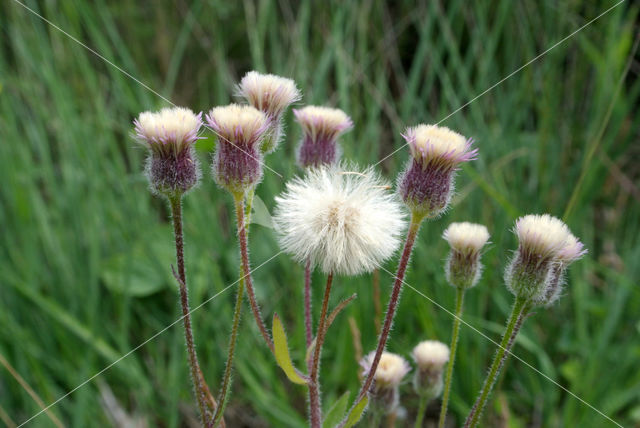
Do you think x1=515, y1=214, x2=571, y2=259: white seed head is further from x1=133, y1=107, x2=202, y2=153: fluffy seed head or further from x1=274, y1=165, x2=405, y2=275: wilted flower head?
x1=133, y1=107, x2=202, y2=153: fluffy seed head

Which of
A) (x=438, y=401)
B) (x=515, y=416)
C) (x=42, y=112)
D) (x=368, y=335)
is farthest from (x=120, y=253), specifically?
(x=515, y=416)

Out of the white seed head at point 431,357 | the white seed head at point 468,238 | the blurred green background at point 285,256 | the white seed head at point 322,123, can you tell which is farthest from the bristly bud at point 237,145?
the blurred green background at point 285,256

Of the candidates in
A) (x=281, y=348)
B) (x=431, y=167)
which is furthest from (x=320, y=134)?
(x=281, y=348)

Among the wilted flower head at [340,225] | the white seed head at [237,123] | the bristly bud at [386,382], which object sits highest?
the white seed head at [237,123]

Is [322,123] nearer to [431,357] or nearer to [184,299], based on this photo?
[184,299]

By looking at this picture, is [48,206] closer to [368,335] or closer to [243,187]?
[368,335]

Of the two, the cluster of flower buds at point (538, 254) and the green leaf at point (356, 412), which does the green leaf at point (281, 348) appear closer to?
the green leaf at point (356, 412)

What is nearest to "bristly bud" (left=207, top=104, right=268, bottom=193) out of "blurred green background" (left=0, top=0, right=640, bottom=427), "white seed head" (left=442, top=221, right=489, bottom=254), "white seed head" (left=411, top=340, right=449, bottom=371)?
"white seed head" (left=442, top=221, right=489, bottom=254)
